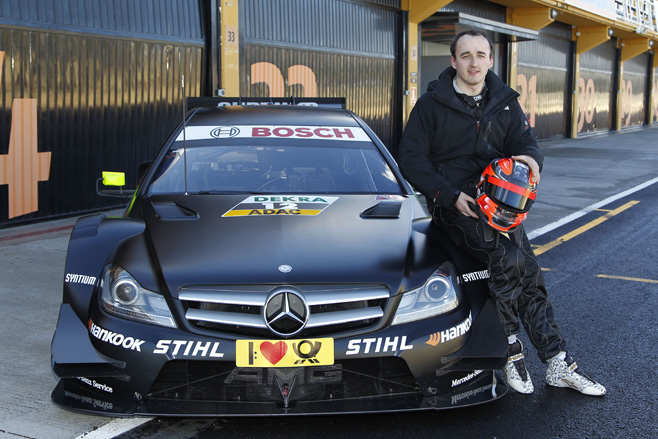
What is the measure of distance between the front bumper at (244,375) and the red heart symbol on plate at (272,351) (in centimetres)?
7

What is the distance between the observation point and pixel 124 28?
10359 mm

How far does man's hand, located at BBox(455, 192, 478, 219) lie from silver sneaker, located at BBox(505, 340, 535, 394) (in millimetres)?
716

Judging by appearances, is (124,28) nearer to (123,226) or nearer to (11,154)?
(11,154)

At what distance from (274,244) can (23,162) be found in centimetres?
631

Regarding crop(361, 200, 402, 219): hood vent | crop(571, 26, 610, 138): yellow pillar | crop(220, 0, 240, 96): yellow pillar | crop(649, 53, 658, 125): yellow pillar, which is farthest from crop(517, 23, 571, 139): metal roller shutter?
crop(361, 200, 402, 219): hood vent

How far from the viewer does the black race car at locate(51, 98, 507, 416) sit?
319cm

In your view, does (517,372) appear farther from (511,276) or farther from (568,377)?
(511,276)

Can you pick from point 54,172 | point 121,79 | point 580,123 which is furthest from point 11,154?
point 580,123

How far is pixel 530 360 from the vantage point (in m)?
4.56

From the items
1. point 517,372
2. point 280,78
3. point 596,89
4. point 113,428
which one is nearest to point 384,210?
point 517,372

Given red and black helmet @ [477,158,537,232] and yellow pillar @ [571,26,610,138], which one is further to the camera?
yellow pillar @ [571,26,610,138]

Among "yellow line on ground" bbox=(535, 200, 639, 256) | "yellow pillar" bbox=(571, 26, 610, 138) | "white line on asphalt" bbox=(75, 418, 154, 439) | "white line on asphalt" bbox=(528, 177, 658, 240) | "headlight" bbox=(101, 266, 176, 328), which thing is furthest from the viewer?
"yellow pillar" bbox=(571, 26, 610, 138)

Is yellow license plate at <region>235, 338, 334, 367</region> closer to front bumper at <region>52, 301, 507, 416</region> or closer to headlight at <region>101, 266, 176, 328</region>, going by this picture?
front bumper at <region>52, 301, 507, 416</region>

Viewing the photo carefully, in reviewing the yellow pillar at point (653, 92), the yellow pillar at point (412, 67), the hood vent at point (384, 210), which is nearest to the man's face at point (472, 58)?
the hood vent at point (384, 210)
